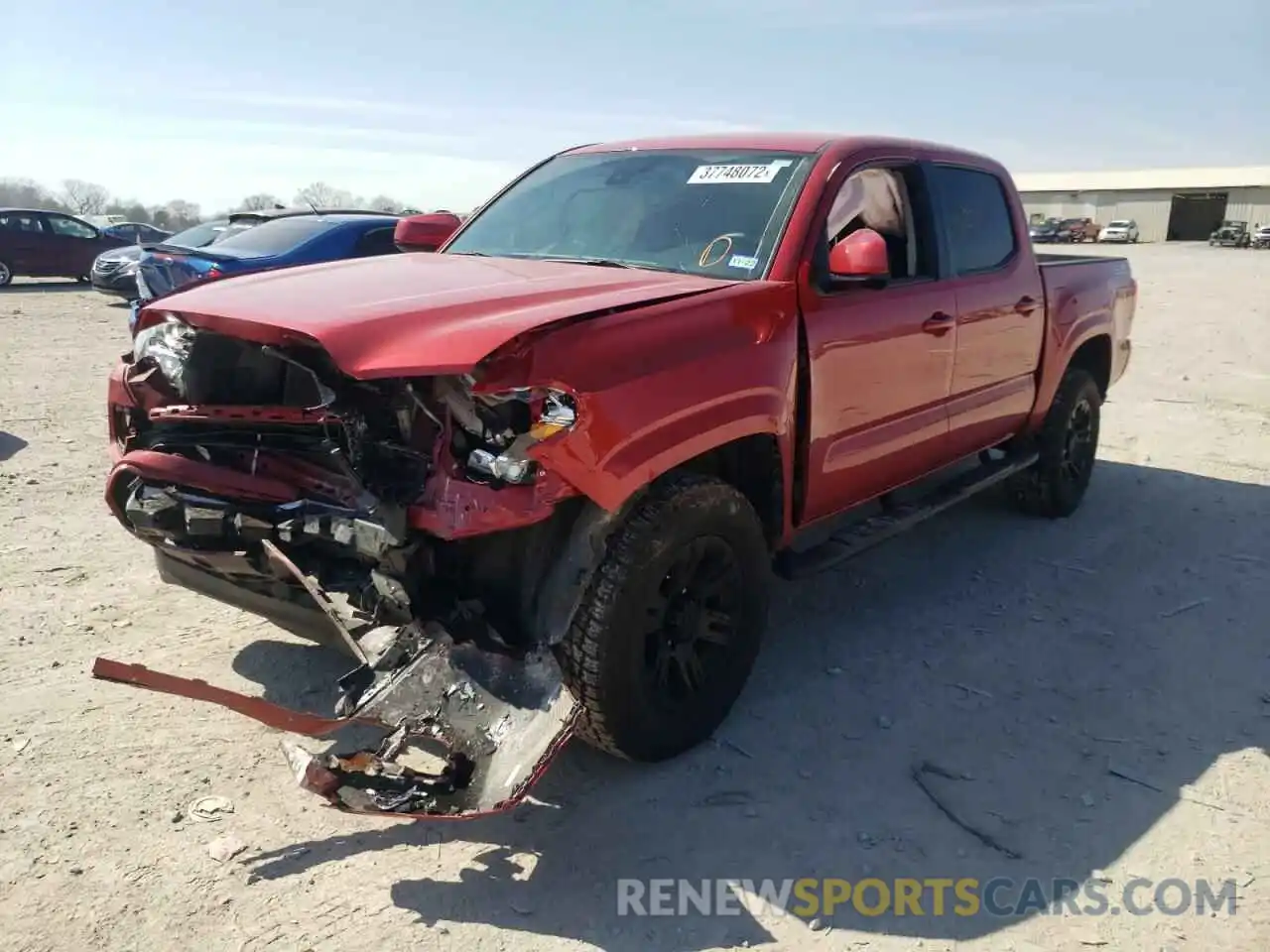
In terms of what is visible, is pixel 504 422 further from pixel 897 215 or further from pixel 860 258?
pixel 897 215

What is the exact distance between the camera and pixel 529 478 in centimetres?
266

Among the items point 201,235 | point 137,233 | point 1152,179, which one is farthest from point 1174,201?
point 201,235

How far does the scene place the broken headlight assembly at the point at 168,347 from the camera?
10.8 ft

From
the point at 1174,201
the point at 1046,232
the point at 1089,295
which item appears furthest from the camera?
the point at 1174,201

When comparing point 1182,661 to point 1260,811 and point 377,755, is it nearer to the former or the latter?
point 1260,811

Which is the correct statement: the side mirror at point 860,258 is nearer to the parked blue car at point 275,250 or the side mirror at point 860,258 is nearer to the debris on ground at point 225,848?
the debris on ground at point 225,848

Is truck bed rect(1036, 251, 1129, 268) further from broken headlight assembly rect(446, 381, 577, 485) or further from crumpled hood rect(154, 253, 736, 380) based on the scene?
broken headlight assembly rect(446, 381, 577, 485)

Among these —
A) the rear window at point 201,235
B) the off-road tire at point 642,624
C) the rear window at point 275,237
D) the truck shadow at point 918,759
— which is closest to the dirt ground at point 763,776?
the truck shadow at point 918,759

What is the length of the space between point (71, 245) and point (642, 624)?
21.1 metres

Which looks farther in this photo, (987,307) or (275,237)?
(275,237)

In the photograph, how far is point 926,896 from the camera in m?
2.76

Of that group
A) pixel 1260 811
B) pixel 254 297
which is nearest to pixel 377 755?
pixel 254 297

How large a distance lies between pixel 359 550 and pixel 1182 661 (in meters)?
3.44

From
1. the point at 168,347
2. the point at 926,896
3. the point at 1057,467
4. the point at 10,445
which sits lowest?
the point at 926,896
